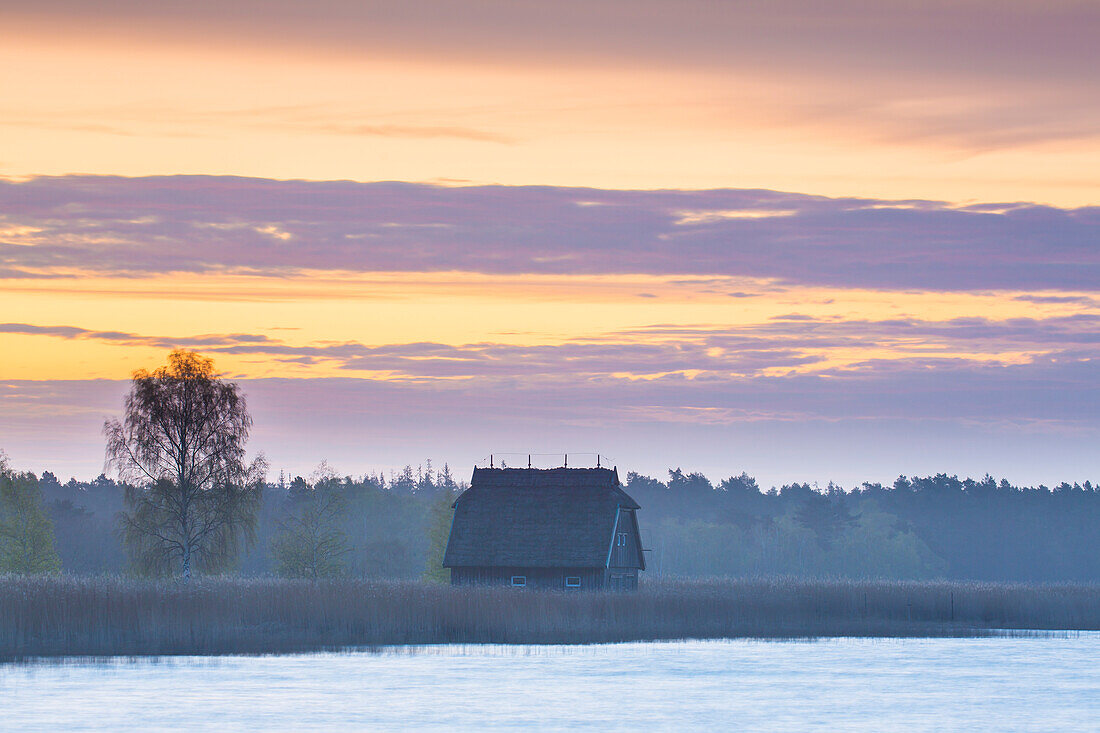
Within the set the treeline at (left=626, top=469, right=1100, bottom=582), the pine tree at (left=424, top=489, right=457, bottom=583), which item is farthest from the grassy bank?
the treeline at (left=626, top=469, right=1100, bottom=582)

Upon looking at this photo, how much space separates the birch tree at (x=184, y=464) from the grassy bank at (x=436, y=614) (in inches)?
201

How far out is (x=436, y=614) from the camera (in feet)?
119

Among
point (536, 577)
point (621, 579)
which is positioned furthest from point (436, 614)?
point (621, 579)

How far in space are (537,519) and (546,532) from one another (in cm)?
79

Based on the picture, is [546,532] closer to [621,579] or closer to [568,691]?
[621,579]

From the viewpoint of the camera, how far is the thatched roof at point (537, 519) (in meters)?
50.9

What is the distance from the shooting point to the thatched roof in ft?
167

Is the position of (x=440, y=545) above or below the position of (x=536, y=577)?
above

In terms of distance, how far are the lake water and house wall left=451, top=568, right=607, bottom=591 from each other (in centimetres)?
1616

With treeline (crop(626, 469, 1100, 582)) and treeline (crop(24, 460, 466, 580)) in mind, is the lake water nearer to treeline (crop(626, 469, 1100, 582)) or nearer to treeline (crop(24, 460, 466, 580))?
treeline (crop(24, 460, 466, 580))

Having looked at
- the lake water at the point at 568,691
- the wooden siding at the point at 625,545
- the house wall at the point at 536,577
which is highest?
the wooden siding at the point at 625,545

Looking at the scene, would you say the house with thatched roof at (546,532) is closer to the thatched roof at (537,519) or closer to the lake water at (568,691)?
the thatched roof at (537,519)

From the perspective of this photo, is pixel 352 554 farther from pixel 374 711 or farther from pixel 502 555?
pixel 374 711

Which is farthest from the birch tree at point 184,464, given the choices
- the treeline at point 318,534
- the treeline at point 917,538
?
the treeline at point 917,538
